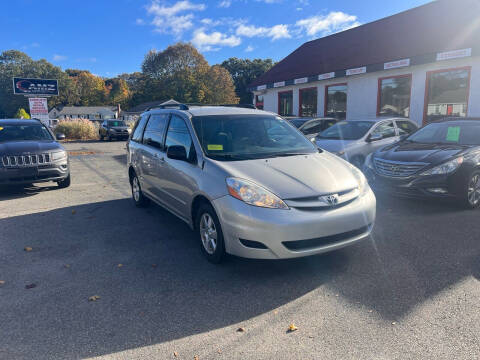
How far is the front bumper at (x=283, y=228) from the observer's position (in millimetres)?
3410

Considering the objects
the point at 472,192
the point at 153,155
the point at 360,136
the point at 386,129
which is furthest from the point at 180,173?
the point at 386,129

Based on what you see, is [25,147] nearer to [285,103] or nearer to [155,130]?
[155,130]

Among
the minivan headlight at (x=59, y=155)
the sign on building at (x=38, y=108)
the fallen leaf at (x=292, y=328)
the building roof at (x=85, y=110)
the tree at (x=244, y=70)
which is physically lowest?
the fallen leaf at (x=292, y=328)

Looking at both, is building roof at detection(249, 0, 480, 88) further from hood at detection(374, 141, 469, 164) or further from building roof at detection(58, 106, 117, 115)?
building roof at detection(58, 106, 117, 115)

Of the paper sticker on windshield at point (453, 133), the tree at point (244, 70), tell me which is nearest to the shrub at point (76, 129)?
the paper sticker on windshield at point (453, 133)

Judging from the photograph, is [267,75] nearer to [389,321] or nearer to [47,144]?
[47,144]

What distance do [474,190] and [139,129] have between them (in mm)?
5873

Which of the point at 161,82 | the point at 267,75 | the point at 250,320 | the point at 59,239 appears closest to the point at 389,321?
the point at 250,320

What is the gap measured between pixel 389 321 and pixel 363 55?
15538 millimetres

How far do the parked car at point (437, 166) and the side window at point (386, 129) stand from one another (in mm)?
2436

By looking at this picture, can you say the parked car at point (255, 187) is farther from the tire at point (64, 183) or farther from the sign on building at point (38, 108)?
the sign on building at point (38, 108)

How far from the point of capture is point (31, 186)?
895 centimetres

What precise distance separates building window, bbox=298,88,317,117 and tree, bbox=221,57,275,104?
60.5 metres

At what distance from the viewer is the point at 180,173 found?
4.54 meters
